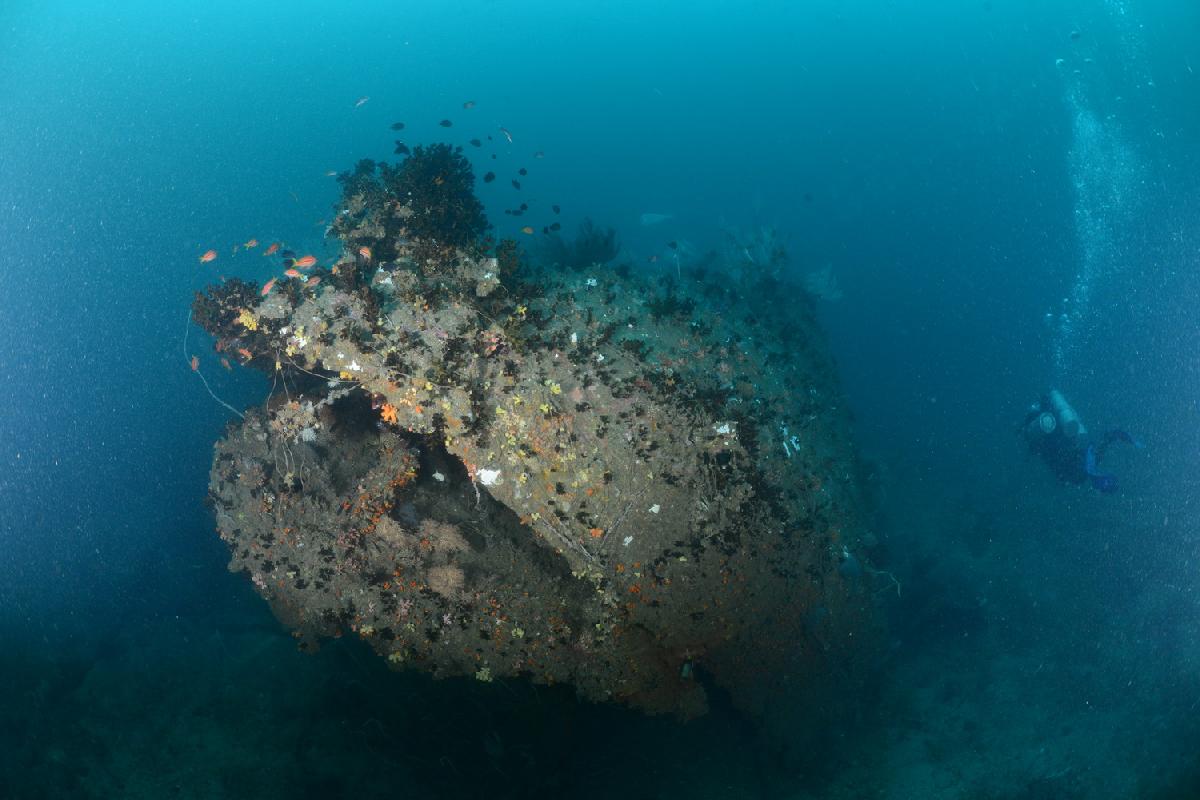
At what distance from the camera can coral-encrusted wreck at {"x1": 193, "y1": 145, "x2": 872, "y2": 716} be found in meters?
7.60

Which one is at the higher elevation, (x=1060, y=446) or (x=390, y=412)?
(x=1060, y=446)

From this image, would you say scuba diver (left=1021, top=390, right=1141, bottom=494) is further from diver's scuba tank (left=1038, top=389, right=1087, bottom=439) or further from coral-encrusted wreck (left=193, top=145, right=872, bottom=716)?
coral-encrusted wreck (left=193, top=145, right=872, bottom=716)

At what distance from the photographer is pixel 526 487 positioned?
7422mm

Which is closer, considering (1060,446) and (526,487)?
(526,487)

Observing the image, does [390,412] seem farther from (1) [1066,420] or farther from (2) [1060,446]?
(1) [1066,420]

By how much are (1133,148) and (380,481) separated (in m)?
58.6

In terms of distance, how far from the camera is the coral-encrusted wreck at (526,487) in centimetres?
760

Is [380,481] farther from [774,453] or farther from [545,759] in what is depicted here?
[774,453]

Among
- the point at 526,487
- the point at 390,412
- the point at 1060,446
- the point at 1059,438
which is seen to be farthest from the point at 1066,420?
the point at 390,412

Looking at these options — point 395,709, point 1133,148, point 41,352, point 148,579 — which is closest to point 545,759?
point 395,709

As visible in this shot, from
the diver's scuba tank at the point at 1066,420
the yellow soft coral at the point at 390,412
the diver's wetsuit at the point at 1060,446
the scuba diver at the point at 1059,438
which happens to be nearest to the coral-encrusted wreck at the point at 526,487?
the yellow soft coral at the point at 390,412

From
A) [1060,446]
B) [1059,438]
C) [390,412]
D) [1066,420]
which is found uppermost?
[1066,420]

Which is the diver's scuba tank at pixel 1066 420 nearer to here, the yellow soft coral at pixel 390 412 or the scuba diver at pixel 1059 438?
the scuba diver at pixel 1059 438

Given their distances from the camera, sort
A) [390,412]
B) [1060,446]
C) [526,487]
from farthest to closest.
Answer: [1060,446] → [390,412] → [526,487]
